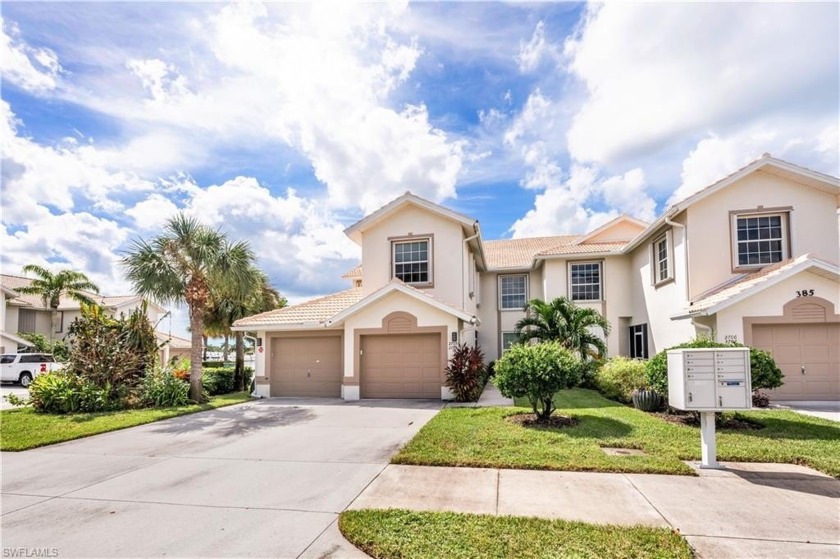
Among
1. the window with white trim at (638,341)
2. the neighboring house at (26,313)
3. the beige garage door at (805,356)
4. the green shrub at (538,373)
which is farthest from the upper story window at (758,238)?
the neighboring house at (26,313)

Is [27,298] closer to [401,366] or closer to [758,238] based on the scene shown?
[401,366]

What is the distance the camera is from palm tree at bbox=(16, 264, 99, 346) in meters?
32.6

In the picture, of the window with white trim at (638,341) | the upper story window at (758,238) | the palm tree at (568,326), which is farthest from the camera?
the window with white trim at (638,341)

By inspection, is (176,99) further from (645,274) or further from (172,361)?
(645,274)

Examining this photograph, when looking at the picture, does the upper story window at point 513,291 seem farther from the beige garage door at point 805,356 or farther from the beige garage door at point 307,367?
the beige garage door at point 805,356

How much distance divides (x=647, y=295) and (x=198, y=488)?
17.8 meters

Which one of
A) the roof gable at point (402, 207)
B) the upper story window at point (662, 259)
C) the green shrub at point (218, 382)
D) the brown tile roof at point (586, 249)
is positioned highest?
the roof gable at point (402, 207)

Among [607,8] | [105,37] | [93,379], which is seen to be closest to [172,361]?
[93,379]

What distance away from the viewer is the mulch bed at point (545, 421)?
966 cm

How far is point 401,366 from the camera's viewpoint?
51.3 feet

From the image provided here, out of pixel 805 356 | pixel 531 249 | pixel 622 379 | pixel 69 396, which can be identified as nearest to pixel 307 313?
pixel 69 396

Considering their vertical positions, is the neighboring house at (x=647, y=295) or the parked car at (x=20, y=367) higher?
the neighboring house at (x=647, y=295)

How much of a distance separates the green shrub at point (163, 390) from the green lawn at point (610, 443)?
904 cm

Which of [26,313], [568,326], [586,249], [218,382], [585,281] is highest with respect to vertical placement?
[586,249]
